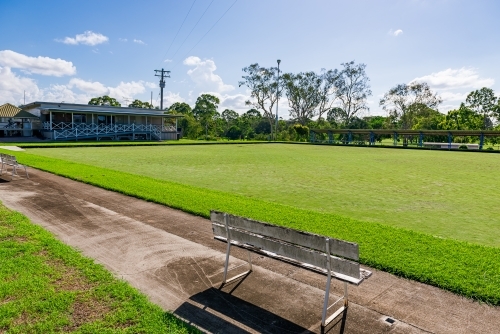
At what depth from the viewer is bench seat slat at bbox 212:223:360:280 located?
3328 millimetres

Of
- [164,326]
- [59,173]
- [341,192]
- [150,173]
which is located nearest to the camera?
[164,326]

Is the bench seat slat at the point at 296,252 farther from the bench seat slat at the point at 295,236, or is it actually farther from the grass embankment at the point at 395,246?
the grass embankment at the point at 395,246

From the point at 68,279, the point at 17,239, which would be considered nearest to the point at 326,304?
the point at 68,279

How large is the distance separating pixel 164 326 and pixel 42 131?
45.3m

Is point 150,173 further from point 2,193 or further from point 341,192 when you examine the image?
point 341,192

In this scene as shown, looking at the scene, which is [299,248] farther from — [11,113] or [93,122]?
[11,113]

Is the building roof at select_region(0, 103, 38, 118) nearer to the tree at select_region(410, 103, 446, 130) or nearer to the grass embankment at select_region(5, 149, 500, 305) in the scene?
the grass embankment at select_region(5, 149, 500, 305)

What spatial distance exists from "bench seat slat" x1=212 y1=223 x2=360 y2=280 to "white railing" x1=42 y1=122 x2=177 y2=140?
4147 centimetres

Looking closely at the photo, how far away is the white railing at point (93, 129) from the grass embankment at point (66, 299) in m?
Answer: 40.0

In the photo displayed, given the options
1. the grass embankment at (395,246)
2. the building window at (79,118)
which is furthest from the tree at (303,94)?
the grass embankment at (395,246)

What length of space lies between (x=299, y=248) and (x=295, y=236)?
0.45ft

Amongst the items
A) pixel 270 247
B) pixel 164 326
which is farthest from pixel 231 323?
pixel 270 247

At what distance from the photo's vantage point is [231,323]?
11.0 ft

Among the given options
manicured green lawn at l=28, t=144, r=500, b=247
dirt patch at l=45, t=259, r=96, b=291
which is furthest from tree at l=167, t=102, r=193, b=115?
dirt patch at l=45, t=259, r=96, b=291
